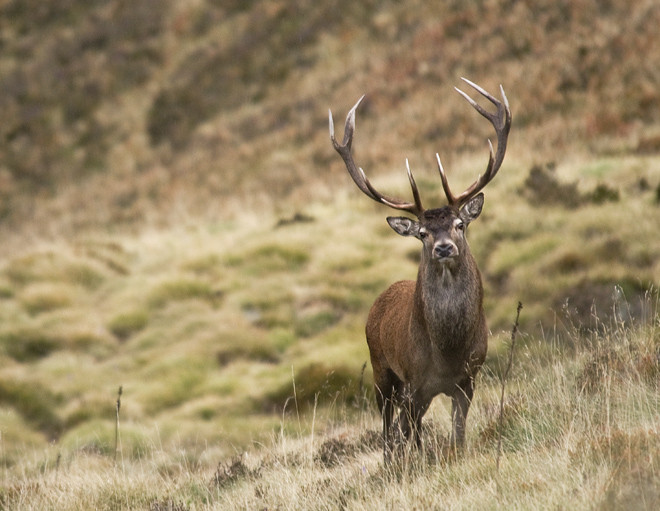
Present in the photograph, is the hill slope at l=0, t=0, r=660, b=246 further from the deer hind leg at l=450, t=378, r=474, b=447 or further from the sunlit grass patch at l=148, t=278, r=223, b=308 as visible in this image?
the deer hind leg at l=450, t=378, r=474, b=447

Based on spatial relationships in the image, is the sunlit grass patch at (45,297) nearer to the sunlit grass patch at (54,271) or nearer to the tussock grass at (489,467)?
the sunlit grass patch at (54,271)

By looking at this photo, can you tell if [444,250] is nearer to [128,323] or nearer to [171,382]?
[171,382]

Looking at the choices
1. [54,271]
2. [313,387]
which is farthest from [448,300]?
[54,271]

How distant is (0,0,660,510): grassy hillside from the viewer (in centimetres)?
674

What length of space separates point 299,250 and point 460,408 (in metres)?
13.3

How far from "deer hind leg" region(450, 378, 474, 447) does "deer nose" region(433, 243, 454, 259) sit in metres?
0.95

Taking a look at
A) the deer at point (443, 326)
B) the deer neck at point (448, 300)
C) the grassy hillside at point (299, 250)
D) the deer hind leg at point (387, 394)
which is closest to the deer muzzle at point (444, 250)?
the deer at point (443, 326)

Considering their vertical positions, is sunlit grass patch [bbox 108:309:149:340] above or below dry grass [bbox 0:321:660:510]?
above

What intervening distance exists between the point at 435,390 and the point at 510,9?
23245 millimetres

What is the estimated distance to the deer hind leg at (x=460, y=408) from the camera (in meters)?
6.77

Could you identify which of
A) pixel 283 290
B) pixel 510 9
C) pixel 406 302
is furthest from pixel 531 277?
pixel 510 9

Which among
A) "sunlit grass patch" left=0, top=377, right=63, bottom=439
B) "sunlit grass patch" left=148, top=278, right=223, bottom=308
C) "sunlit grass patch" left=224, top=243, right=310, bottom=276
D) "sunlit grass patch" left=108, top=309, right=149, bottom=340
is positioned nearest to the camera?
"sunlit grass patch" left=0, top=377, right=63, bottom=439

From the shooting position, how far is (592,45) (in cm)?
2497

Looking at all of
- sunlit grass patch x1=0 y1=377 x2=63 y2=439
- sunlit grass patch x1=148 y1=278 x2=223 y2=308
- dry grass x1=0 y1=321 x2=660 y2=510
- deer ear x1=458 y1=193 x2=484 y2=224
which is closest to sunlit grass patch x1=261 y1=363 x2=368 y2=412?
sunlit grass patch x1=0 y1=377 x2=63 y2=439
